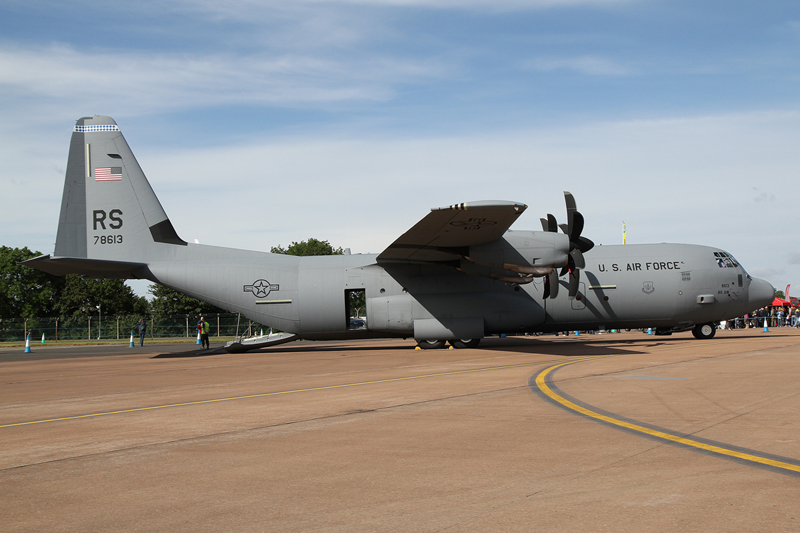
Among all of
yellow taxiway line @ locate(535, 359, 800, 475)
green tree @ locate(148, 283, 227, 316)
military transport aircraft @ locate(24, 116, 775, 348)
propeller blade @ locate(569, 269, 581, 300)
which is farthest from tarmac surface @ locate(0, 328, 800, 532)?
green tree @ locate(148, 283, 227, 316)

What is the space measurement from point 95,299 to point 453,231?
306 ft

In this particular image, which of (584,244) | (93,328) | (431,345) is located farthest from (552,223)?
(93,328)

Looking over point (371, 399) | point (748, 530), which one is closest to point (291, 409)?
point (371, 399)

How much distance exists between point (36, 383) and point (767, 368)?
58.8ft

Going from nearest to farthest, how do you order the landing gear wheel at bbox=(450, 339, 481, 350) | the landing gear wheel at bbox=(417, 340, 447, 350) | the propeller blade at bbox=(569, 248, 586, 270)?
the propeller blade at bbox=(569, 248, 586, 270)
the landing gear wheel at bbox=(450, 339, 481, 350)
the landing gear wheel at bbox=(417, 340, 447, 350)

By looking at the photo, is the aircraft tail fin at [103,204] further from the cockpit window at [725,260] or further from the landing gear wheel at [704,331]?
the cockpit window at [725,260]

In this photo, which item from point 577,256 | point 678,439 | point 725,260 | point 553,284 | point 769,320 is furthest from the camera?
point 769,320

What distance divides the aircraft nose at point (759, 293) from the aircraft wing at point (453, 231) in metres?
12.9

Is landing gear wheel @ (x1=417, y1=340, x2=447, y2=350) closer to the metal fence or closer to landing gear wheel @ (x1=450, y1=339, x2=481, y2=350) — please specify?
landing gear wheel @ (x1=450, y1=339, x2=481, y2=350)

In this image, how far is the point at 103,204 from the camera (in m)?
25.4

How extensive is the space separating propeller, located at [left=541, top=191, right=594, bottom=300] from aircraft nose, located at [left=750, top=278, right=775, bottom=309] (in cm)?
846

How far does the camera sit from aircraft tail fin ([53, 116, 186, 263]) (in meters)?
25.3

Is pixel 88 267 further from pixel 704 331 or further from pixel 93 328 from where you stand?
pixel 93 328

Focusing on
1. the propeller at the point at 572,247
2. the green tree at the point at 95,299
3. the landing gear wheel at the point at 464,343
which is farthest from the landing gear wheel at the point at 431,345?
the green tree at the point at 95,299
